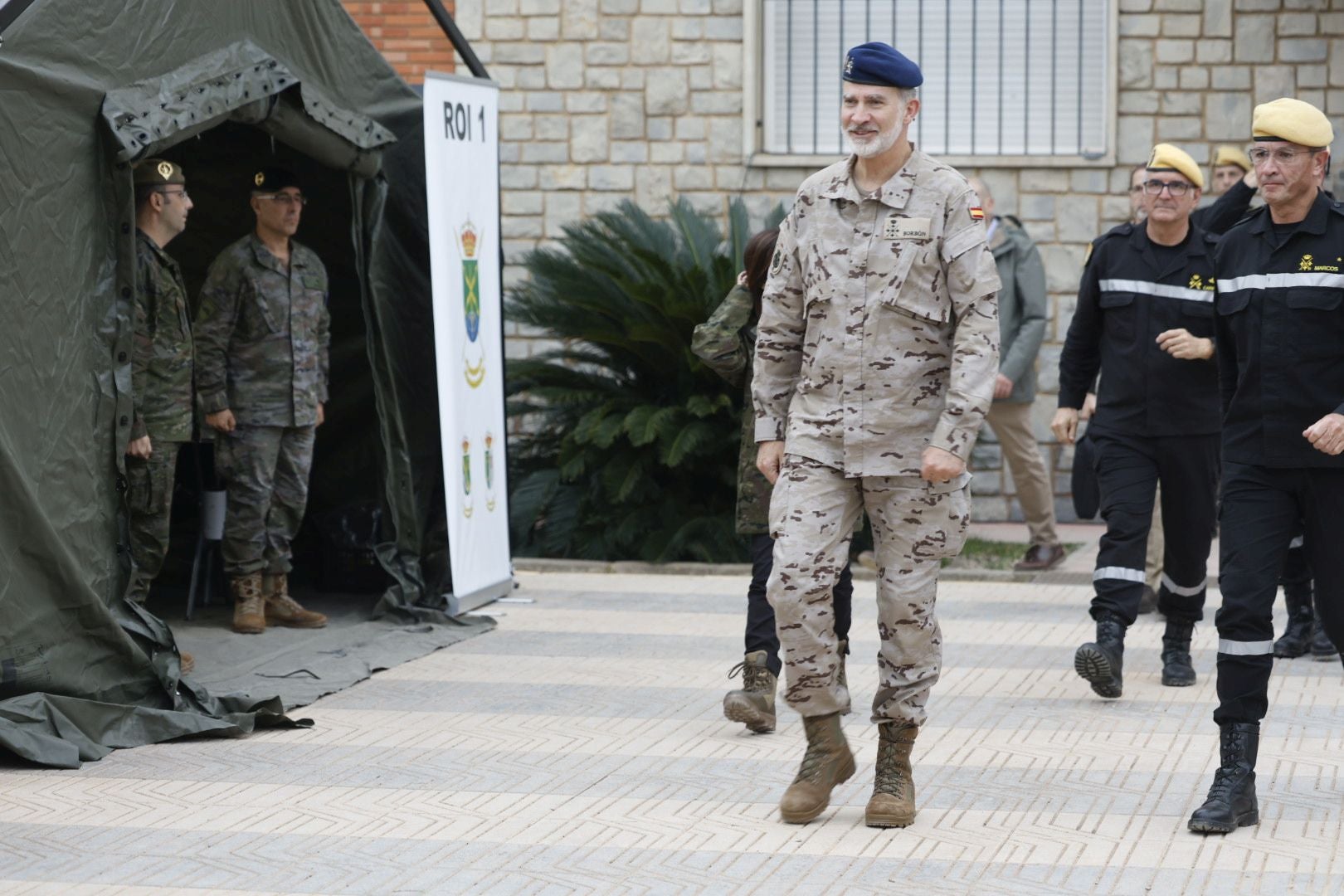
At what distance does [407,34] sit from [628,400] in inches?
159

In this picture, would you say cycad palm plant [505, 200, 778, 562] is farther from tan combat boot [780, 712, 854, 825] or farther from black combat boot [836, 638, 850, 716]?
tan combat boot [780, 712, 854, 825]

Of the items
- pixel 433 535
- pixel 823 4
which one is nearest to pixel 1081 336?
pixel 433 535

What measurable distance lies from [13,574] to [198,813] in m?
1.24

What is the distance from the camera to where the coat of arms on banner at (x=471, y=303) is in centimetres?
942

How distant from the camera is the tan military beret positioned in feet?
26.0

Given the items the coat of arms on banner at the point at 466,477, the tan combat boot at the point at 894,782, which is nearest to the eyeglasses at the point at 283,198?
the coat of arms on banner at the point at 466,477

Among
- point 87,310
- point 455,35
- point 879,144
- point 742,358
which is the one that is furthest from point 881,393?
point 455,35

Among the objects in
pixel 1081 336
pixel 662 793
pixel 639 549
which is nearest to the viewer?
pixel 662 793

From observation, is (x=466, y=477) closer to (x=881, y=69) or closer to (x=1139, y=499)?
(x=1139, y=499)

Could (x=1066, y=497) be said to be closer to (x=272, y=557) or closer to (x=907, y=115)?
(x=272, y=557)

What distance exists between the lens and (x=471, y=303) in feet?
31.3

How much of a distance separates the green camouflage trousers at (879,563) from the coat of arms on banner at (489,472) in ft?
15.1

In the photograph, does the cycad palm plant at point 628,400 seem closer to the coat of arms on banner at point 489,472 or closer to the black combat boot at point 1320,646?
the coat of arms on banner at point 489,472

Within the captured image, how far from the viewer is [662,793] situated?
19.0ft
